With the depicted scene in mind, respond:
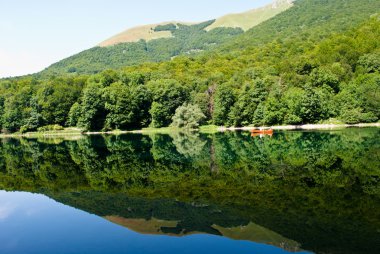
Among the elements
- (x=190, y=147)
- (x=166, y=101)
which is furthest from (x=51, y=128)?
(x=190, y=147)

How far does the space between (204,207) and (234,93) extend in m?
85.3

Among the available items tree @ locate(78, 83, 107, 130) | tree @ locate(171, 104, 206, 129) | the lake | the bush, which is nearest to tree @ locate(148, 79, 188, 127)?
tree @ locate(171, 104, 206, 129)

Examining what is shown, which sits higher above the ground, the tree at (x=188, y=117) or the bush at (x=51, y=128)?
the bush at (x=51, y=128)

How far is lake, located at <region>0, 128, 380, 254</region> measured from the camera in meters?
14.3

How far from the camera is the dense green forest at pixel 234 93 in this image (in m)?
87.1

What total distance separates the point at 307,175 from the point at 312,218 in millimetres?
10269

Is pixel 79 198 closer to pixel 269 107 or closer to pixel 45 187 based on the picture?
pixel 45 187

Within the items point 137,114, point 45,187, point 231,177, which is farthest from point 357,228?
point 137,114

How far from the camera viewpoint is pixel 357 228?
564 inches

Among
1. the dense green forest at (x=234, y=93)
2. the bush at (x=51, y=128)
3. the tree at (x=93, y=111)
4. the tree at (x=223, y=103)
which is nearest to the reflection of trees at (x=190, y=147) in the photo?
the dense green forest at (x=234, y=93)

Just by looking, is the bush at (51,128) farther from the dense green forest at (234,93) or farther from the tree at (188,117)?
the tree at (188,117)

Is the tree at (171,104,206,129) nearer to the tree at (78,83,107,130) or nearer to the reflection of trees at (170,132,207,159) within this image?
the tree at (78,83,107,130)

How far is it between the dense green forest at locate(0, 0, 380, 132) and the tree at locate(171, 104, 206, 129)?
2098 millimetres

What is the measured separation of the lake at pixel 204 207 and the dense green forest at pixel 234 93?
54.0 m
